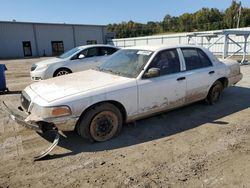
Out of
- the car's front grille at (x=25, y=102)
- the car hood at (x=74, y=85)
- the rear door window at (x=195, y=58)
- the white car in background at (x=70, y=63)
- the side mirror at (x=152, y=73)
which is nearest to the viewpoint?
the car hood at (x=74, y=85)

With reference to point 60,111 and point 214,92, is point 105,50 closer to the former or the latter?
point 214,92

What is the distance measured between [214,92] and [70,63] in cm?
566

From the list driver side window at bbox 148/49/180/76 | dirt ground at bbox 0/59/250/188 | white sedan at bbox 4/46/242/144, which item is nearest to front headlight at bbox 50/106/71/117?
white sedan at bbox 4/46/242/144

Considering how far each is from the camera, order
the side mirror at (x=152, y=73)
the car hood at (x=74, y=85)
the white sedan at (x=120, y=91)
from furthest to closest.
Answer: the side mirror at (x=152, y=73), the car hood at (x=74, y=85), the white sedan at (x=120, y=91)

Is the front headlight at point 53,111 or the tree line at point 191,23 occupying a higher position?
the tree line at point 191,23

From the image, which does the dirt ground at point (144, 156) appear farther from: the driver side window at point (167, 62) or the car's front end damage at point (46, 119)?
the driver side window at point (167, 62)

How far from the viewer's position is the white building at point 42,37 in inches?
1310

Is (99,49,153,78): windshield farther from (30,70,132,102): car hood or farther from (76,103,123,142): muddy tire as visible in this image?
(76,103,123,142): muddy tire

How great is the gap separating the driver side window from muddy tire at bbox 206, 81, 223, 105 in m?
1.47

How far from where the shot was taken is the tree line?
62.4 m

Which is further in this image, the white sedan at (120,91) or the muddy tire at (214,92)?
the muddy tire at (214,92)

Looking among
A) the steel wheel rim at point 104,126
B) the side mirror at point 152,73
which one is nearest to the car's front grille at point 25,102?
the steel wheel rim at point 104,126

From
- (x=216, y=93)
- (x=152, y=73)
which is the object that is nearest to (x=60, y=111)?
(x=152, y=73)

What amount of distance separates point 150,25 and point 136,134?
280ft
